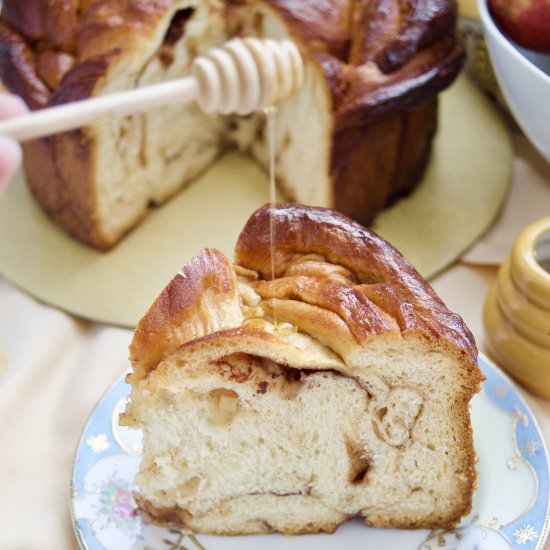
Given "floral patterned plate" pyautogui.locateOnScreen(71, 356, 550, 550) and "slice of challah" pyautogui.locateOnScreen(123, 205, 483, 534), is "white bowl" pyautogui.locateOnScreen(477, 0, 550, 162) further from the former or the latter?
"floral patterned plate" pyautogui.locateOnScreen(71, 356, 550, 550)

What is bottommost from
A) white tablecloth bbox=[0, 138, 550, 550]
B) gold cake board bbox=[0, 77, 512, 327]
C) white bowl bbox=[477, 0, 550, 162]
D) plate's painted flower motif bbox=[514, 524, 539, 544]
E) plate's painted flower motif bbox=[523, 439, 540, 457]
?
white tablecloth bbox=[0, 138, 550, 550]

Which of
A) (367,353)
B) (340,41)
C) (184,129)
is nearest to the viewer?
(367,353)

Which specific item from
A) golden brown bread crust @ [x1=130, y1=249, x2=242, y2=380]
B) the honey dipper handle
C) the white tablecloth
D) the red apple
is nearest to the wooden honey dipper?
the honey dipper handle

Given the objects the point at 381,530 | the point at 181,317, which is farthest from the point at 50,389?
the point at 381,530

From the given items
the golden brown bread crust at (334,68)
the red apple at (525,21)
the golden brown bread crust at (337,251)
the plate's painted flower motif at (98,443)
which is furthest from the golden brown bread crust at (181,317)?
the red apple at (525,21)

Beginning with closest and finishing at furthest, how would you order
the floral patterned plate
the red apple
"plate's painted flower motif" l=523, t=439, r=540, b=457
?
1. the floral patterned plate
2. "plate's painted flower motif" l=523, t=439, r=540, b=457
3. the red apple

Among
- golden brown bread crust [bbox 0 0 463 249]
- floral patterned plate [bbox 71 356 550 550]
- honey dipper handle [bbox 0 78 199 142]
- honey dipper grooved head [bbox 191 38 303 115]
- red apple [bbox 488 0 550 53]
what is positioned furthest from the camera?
golden brown bread crust [bbox 0 0 463 249]

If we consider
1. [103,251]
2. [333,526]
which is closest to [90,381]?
[103,251]

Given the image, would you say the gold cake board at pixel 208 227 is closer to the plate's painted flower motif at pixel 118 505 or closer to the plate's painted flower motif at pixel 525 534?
the plate's painted flower motif at pixel 118 505

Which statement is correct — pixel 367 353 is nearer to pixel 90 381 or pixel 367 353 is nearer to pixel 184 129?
pixel 90 381
